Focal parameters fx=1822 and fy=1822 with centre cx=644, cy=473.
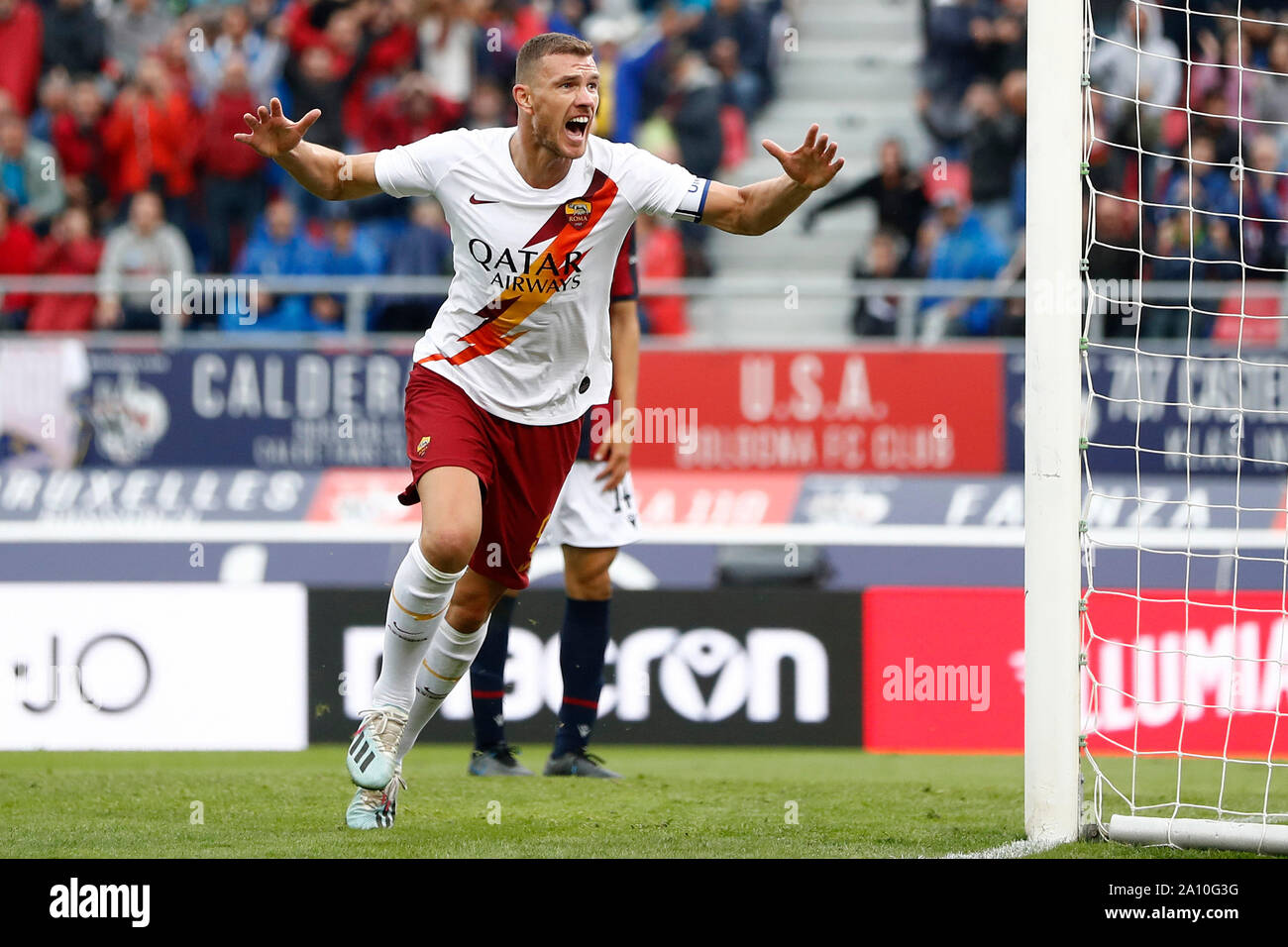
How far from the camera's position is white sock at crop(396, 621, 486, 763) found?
602 cm

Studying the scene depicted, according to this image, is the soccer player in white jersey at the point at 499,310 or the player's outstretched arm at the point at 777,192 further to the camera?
the soccer player in white jersey at the point at 499,310

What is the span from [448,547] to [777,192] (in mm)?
1453

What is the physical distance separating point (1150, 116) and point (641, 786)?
910 cm

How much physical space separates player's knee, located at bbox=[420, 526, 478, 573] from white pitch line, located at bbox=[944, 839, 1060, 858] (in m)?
1.67

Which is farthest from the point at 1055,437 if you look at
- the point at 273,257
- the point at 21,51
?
the point at 21,51

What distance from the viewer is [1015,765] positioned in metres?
8.18

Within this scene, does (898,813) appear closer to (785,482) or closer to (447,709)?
(447,709)

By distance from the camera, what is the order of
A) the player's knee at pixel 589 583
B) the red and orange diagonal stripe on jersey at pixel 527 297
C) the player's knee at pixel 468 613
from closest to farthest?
the red and orange diagonal stripe on jersey at pixel 527 297 → the player's knee at pixel 468 613 → the player's knee at pixel 589 583

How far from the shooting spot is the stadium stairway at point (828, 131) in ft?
48.3

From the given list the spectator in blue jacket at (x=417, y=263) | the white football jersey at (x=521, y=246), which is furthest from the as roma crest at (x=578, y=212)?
the spectator in blue jacket at (x=417, y=263)

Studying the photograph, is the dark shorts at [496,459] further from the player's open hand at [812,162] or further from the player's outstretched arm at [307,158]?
the player's open hand at [812,162]
